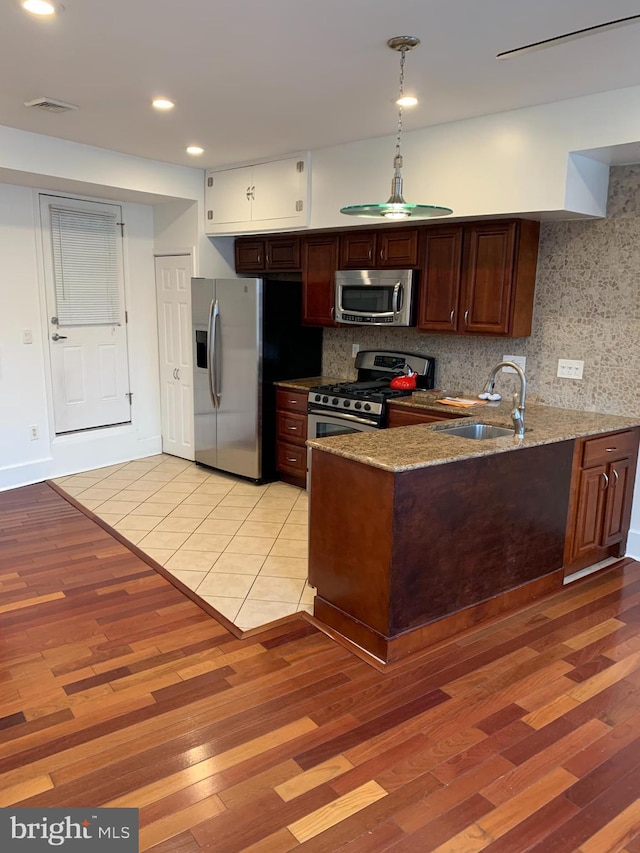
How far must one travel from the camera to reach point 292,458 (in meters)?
5.02

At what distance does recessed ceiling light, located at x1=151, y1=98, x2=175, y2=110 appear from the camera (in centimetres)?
333

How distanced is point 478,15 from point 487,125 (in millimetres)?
1322

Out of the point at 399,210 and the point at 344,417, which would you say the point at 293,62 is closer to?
the point at 399,210

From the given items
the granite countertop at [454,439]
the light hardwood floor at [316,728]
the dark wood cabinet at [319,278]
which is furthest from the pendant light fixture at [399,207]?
the dark wood cabinet at [319,278]

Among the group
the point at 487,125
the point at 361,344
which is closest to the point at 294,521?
the point at 361,344

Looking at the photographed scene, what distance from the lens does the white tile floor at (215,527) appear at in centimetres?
321

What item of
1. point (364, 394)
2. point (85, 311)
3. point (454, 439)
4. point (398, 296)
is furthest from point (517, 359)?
point (85, 311)

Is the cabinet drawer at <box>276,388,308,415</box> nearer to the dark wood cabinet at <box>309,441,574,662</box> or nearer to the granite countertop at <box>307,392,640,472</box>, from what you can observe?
the granite countertop at <box>307,392,640,472</box>

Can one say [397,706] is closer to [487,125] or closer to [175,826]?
[175,826]

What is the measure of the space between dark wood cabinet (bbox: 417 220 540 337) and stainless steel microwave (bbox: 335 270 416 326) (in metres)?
0.14

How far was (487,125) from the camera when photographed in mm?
3523

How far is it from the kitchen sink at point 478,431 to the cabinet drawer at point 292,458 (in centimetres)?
176

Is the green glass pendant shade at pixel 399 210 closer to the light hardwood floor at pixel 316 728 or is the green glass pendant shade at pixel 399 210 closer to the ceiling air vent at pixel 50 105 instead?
the light hardwood floor at pixel 316 728

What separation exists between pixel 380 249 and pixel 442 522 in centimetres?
241
